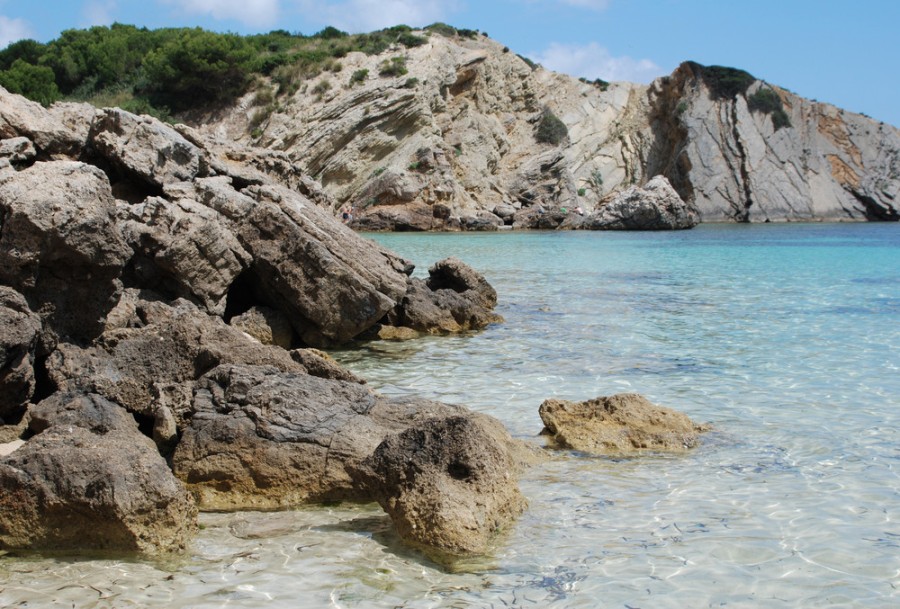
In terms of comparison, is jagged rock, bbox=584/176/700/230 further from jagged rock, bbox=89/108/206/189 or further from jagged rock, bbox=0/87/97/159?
jagged rock, bbox=0/87/97/159

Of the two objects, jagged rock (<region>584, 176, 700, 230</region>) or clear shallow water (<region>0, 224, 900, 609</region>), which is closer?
clear shallow water (<region>0, 224, 900, 609</region>)

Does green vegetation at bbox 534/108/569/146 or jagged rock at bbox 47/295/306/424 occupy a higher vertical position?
green vegetation at bbox 534/108/569/146

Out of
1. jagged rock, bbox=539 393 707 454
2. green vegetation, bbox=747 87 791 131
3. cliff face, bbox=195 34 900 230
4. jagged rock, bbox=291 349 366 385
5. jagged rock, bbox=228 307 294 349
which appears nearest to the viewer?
jagged rock, bbox=539 393 707 454

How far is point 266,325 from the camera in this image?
10.3m

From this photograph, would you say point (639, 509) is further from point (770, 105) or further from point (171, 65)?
point (770, 105)

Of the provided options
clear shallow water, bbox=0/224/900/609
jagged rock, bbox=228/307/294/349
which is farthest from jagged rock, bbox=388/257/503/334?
jagged rock, bbox=228/307/294/349

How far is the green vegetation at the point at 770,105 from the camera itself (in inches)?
2202

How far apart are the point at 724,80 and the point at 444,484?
58.7 metres

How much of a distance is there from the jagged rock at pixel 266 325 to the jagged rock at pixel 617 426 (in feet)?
14.2

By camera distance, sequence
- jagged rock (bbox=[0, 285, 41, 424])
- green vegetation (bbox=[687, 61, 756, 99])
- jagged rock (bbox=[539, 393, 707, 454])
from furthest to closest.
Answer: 1. green vegetation (bbox=[687, 61, 756, 99])
2. jagged rock (bbox=[539, 393, 707, 454])
3. jagged rock (bbox=[0, 285, 41, 424])

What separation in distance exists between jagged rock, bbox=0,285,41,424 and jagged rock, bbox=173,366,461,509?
1145 millimetres

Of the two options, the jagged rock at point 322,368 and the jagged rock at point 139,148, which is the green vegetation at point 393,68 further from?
the jagged rock at point 322,368

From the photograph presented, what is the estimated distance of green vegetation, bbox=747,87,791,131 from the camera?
55.9 m

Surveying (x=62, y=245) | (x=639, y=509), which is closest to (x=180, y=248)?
(x=62, y=245)
